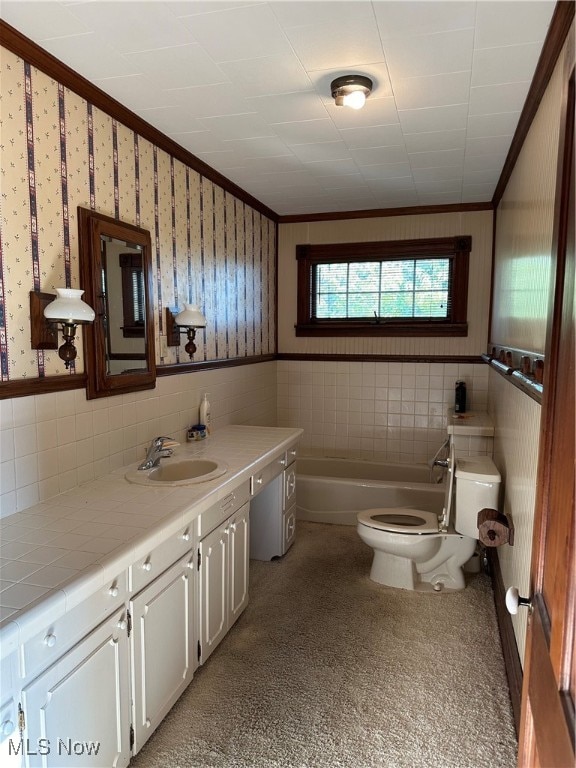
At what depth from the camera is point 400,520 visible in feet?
10.3

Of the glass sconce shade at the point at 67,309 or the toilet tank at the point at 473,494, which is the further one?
the toilet tank at the point at 473,494

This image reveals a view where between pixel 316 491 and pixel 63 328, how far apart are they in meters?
2.51

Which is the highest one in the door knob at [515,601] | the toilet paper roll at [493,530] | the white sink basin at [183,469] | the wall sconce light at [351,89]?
the wall sconce light at [351,89]

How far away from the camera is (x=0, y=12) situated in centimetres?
163

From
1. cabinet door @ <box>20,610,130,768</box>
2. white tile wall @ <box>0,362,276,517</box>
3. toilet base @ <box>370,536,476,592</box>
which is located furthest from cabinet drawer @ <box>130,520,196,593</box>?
toilet base @ <box>370,536,476,592</box>

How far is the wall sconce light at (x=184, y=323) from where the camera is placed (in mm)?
2758

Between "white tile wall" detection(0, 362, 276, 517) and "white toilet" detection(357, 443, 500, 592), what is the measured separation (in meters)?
1.30

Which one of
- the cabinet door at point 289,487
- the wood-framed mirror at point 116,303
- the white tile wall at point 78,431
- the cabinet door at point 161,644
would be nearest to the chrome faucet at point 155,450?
the white tile wall at point 78,431

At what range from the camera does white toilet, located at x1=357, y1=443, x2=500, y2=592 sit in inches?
109

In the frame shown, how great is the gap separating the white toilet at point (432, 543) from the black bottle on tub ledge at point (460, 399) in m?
1.07

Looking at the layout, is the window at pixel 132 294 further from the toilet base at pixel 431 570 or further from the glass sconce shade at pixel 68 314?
the toilet base at pixel 431 570

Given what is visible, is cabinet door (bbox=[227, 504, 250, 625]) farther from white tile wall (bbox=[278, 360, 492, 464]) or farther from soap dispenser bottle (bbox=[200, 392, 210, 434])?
white tile wall (bbox=[278, 360, 492, 464])

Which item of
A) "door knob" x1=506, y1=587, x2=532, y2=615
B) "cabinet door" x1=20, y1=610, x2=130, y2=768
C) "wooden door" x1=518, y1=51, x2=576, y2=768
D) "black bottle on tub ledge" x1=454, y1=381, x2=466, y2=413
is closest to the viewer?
"wooden door" x1=518, y1=51, x2=576, y2=768

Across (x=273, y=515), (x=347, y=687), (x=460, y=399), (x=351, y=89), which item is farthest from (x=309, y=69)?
(x=460, y=399)
